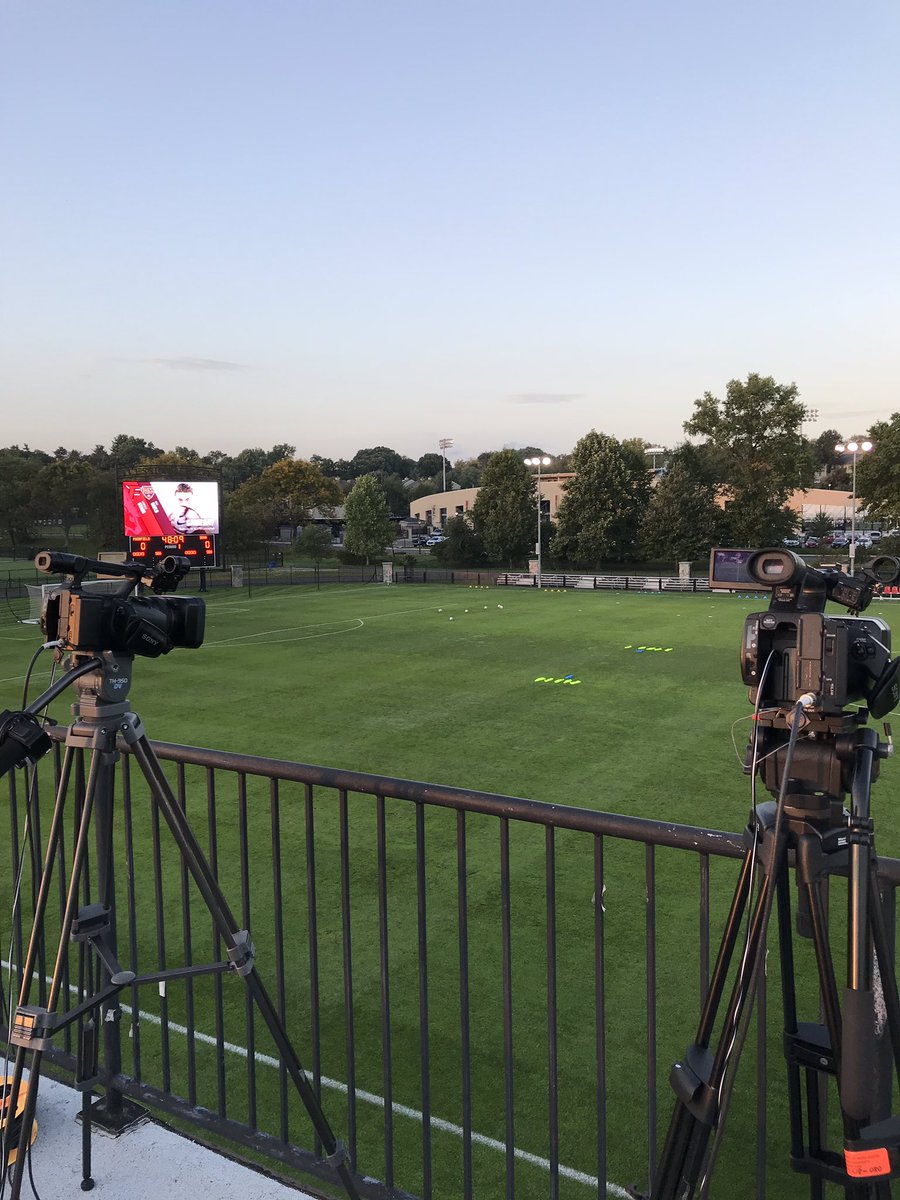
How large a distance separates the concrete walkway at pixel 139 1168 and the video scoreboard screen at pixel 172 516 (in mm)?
32332

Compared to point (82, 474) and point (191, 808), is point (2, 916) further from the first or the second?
point (82, 474)

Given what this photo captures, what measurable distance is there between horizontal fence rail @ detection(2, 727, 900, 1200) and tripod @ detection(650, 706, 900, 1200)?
332 millimetres

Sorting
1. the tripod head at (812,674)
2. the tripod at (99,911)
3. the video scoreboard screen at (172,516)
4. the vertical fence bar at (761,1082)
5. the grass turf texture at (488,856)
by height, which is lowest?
the grass turf texture at (488,856)

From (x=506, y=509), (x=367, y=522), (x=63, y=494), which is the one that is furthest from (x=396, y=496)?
(x=63, y=494)

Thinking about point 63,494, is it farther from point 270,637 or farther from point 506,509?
point 270,637

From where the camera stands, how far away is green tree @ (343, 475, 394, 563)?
67.3m

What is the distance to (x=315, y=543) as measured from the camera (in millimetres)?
69500

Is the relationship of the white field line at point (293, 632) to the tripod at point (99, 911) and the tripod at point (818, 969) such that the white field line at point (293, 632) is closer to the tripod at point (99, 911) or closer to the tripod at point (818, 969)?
the tripod at point (99, 911)

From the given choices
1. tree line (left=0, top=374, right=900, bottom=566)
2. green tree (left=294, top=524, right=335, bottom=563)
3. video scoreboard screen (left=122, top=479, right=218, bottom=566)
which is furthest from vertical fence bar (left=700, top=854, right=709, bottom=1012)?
green tree (left=294, top=524, right=335, bottom=563)

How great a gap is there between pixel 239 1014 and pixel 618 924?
3.24 m

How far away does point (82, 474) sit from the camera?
66.8m

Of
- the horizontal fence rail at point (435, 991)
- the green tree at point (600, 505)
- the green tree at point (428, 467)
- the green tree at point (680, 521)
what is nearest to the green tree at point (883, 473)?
the green tree at point (680, 521)

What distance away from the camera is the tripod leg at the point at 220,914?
8.17 feet

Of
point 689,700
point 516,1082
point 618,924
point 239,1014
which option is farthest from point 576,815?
point 689,700
